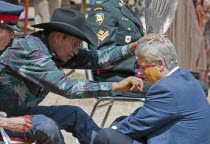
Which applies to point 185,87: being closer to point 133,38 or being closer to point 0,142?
point 0,142

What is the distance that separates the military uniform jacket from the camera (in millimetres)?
4613

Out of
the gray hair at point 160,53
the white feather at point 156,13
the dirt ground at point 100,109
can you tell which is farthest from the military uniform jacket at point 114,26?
the dirt ground at point 100,109

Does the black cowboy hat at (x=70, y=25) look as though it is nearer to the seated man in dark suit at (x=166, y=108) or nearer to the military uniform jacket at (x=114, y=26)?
the seated man in dark suit at (x=166, y=108)

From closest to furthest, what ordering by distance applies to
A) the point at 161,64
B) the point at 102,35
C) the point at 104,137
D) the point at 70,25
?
the point at 161,64 < the point at 104,137 < the point at 70,25 < the point at 102,35

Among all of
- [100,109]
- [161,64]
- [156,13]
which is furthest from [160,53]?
[100,109]

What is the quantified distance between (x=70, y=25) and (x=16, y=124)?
2.53ft

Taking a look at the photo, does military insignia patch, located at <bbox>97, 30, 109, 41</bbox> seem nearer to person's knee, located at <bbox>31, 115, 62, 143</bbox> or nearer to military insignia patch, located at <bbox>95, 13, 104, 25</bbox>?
military insignia patch, located at <bbox>95, 13, 104, 25</bbox>

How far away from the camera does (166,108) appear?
3.12 m

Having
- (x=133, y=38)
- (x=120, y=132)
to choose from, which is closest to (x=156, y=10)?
(x=133, y=38)

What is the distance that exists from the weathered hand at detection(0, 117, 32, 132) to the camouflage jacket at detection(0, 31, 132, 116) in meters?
0.28

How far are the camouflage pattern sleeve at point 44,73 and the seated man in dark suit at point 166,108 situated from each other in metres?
0.30

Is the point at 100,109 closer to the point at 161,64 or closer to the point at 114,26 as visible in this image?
the point at 114,26

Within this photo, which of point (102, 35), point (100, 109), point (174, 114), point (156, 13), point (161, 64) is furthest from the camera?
point (100, 109)

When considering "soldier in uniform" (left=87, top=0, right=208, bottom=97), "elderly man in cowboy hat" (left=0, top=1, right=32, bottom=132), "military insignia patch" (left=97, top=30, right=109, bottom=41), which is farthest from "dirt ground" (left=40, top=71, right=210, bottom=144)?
"elderly man in cowboy hat" (left=0, top=1, right=32, bottom=132)
